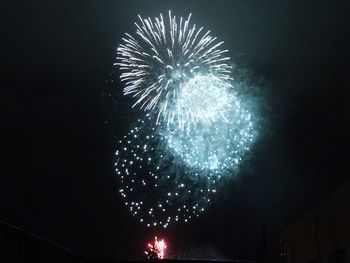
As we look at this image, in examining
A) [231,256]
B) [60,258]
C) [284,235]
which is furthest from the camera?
[231,256]

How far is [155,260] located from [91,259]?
7.64ft

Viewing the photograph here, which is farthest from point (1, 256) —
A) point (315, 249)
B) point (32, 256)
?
point (315, 249)

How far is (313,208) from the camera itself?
20062 mm

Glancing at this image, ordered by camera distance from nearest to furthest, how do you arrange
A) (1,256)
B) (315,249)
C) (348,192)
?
(1,256)
(348,192)
(315,249)

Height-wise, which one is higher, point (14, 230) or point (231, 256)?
point (231, 256)

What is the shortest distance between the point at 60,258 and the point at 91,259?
203 inches

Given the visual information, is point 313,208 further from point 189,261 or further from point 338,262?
point 189,261

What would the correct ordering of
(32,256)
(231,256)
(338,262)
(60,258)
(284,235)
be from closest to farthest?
(32,256) → (60,258) → (338,262) → (284,235) → (231,256)

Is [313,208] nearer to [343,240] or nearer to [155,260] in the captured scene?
[343,240]

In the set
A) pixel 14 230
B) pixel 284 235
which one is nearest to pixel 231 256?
pixel 284 235

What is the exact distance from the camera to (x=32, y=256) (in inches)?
421

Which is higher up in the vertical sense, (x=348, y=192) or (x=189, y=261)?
(x=348, y=192)

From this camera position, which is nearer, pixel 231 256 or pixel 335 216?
pixel 335 216

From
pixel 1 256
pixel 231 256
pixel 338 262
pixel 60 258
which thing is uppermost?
pixel 231 256
